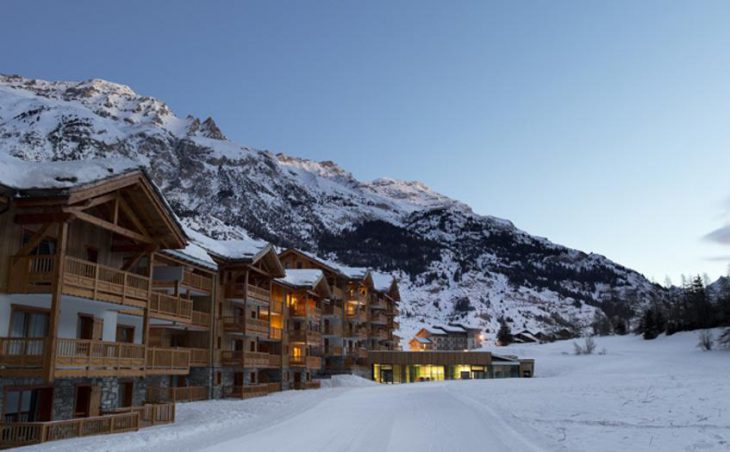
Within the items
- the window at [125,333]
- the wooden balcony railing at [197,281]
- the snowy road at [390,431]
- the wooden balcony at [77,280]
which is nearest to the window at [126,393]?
the window at [125,333]

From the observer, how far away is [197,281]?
3828 centimetres

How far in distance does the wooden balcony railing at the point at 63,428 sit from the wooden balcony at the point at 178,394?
10.1m

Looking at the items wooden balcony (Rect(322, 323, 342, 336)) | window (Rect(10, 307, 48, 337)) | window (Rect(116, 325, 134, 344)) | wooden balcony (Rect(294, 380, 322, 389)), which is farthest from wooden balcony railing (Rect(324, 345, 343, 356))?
window (Rect(10, 307, 48, 337))

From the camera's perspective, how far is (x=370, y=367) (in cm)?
8119

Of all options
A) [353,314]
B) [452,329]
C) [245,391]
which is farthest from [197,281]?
[452,329]

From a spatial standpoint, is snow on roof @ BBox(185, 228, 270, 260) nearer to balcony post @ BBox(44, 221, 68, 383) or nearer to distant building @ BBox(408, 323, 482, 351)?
balcony post @ BBox(44, 221, 68, 383)

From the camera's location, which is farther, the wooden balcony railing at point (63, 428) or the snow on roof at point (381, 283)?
the snow on roof at point (381, 283)

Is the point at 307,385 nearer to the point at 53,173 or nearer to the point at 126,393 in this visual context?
the point at 126,393

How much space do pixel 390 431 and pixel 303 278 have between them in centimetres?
3778

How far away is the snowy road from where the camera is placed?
1767 centimetres

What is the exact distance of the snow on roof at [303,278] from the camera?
56.3 meters

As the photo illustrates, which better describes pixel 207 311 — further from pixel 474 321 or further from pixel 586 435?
pixel 474 321

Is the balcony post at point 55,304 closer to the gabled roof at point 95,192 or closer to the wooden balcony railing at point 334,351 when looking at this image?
the gabled roof at point 95,192

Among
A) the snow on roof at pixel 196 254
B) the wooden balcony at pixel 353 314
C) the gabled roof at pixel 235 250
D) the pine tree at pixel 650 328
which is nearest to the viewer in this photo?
the snow on roof at pixel 196 254
